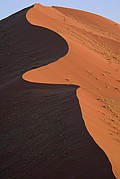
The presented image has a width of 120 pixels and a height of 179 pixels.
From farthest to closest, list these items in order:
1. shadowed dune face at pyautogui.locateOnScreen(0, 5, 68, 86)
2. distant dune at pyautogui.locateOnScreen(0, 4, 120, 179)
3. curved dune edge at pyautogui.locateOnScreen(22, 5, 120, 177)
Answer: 1. shadowed dune face at pyautogui.locateOnScreen(0, 5, 68, 86)
2. curved dune edge at pyautogui.locateOnScreen(22, 5, 120, 177)
3. distant dune at pyautogui.locateOnScreen(0, 4, 120, 179)

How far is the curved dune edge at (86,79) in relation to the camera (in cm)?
831

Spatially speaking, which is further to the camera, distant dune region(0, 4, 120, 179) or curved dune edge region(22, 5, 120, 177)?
curved dune edge region(22, 5, 120, 177)

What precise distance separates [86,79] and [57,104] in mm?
4099

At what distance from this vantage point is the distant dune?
793 centimetres

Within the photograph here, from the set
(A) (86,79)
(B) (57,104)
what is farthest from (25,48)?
(B) (57,104)

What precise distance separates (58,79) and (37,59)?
383cm

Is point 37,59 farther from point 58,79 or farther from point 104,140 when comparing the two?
point 104,140

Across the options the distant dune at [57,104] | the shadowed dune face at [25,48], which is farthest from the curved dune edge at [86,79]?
the shadowed dune face at [25,48]

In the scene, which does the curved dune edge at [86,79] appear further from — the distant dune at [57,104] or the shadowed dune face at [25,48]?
the shadowed dune face at [25,48]

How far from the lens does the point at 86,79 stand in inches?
575

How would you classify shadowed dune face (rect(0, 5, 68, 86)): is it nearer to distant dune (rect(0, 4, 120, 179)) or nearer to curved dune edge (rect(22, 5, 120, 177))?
distant dune (rect(0, 4, 120, 179))

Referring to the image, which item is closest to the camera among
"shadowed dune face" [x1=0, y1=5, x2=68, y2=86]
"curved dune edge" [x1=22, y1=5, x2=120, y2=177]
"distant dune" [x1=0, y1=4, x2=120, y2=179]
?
"distant dune" [x1=0, y1=4, x2=120, y2=179]

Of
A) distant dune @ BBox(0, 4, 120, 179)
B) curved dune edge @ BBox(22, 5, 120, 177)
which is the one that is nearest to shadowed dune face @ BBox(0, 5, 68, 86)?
distant dune @ BBox(0, 4, 120, 179)

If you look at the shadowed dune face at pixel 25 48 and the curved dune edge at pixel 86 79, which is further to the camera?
the shadowed dune face at pixel 25 48
